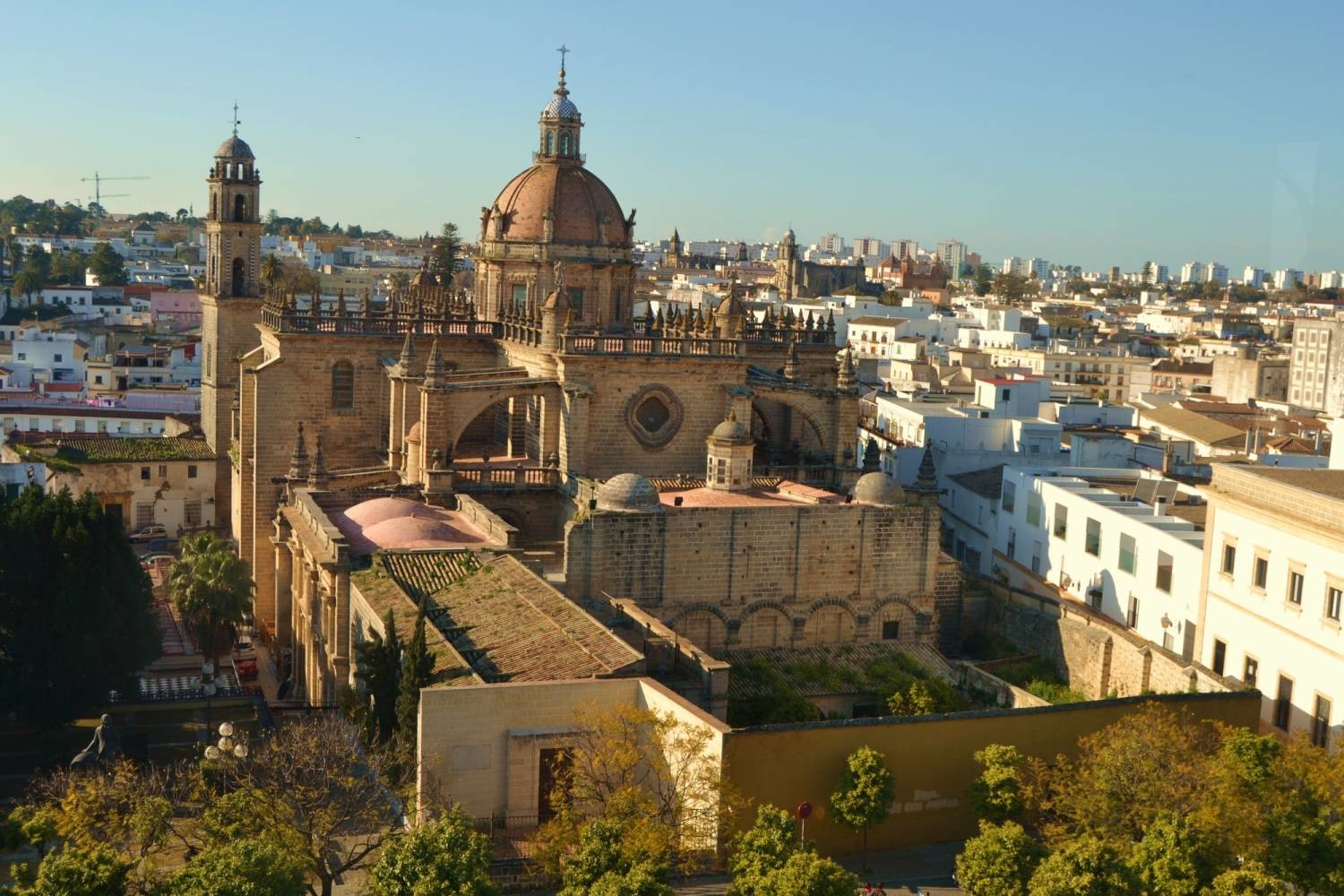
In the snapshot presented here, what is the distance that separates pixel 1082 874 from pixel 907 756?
4832 mm

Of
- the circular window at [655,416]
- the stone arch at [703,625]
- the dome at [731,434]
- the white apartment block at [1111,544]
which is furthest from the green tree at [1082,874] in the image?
the circular window at [655,416]

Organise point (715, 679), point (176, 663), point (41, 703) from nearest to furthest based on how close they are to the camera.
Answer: point (715, 679)
point (41, 703)
point (176, 663)

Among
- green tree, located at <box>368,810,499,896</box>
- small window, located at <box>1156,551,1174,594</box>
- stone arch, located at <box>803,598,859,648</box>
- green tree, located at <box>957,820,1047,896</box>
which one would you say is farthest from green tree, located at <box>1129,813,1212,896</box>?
small window, located at <box>1156,551,1174,594</box>

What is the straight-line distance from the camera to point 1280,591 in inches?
990

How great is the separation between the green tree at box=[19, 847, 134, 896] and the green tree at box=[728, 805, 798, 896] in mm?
6559

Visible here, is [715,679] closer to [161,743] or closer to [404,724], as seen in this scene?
[404,724]

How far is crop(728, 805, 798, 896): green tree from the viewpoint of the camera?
55.0 feet

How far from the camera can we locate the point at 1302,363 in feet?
238

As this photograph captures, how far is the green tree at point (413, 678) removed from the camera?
21609mm

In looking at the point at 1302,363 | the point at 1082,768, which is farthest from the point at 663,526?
the point at 1302,363

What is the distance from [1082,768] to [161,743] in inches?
643

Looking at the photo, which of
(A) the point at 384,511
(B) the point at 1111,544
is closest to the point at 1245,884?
(B) the point at 1111,544

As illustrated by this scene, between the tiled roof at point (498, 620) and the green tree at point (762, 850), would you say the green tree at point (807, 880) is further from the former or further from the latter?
the tiled roof at point (498, 620)

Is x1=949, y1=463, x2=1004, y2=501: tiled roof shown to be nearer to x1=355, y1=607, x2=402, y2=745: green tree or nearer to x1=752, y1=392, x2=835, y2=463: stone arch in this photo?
x1=752, y1=392, x2=835, y2=463: stone arch
